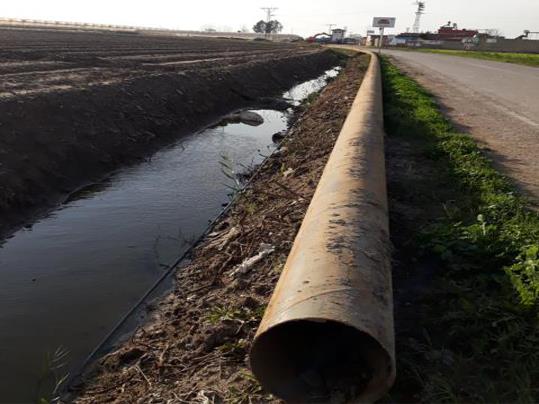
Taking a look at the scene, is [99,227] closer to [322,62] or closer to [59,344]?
[59,344]

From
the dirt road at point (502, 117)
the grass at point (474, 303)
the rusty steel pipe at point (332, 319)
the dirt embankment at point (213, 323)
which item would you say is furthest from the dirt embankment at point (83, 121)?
the dirt road at point (502, 117)

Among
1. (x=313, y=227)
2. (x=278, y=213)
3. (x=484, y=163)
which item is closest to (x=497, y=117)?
(x=484, y=163)

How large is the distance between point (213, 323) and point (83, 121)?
7.02 m

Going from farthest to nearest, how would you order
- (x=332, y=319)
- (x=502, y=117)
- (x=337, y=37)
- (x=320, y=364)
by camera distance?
1. (x=337, y=37)
2. (x=502, y=117)
3. (x=320, y=364)
4. (x=332, y=319)

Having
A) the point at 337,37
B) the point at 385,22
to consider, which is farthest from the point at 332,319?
the point at 337,37

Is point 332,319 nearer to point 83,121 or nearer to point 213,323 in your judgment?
point 213,323

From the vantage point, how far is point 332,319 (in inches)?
95.2

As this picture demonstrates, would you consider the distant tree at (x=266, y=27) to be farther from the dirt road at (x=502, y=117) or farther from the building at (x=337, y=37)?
the dirt road at (x=502, y=117)

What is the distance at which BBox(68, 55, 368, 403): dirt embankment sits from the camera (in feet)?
10.7

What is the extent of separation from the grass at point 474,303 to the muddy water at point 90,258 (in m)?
2.61

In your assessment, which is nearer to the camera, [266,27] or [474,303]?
[474,303]

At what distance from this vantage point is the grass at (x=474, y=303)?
290cm

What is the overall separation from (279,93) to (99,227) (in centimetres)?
1604

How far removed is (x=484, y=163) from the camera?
7.02 metres
